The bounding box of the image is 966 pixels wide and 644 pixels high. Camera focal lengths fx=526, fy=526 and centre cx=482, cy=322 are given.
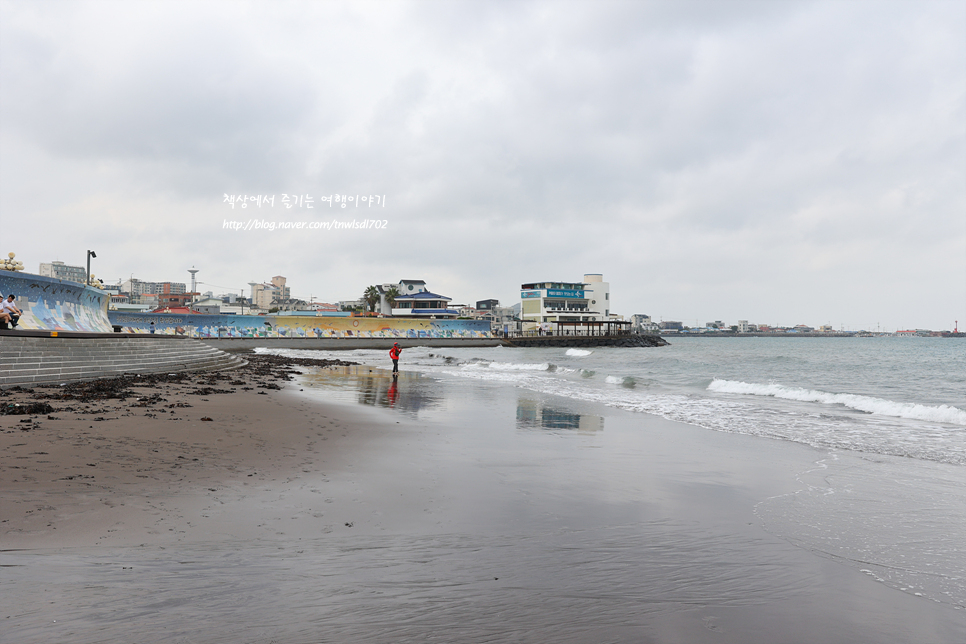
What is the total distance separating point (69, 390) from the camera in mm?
12984

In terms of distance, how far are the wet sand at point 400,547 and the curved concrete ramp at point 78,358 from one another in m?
5.83

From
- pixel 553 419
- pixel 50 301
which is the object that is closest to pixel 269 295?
pixel 50 301

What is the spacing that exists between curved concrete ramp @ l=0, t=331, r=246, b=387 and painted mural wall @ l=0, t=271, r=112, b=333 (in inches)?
297

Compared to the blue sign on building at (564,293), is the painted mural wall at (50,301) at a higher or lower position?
lower

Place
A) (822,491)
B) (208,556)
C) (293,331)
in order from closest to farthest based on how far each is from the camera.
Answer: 1. (208,556)
2. (822,491)
3. (293,331)

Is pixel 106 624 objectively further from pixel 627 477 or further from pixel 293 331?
pixel 293 331

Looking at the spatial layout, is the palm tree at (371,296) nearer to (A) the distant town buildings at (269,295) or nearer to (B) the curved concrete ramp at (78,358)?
(A) the distant town buildings at (269,295)

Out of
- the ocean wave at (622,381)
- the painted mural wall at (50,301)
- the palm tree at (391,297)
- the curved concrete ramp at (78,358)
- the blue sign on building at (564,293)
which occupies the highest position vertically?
the blue sign on building at (564,293)

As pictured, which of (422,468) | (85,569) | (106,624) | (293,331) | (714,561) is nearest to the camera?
(106,624)

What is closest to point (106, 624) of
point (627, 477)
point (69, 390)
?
point (627, 477)

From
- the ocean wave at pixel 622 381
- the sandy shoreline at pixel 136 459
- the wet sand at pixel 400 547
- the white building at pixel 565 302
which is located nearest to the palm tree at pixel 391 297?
the white building at pixel 565 302

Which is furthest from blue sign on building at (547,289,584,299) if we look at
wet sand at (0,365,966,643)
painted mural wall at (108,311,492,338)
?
wet sand at (0,365,966,643)

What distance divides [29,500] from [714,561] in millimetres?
6661

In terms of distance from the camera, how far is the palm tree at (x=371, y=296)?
4822 inches
